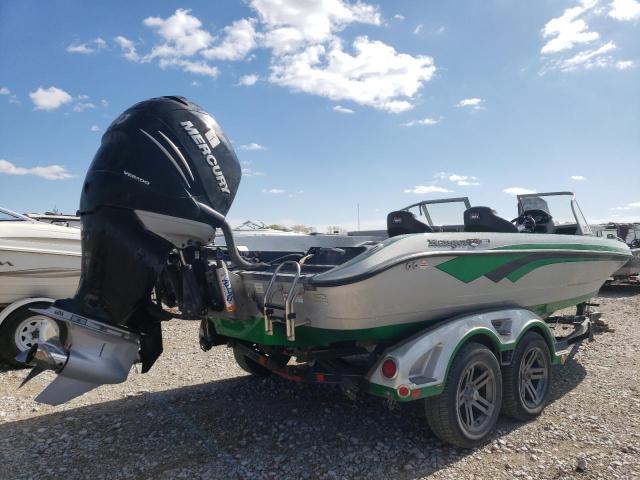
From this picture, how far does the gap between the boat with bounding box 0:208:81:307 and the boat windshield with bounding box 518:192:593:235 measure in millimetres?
5801

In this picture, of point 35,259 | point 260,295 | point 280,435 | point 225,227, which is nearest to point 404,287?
point 260,295

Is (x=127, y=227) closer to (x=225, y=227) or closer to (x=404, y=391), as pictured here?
(x=225, y=227)

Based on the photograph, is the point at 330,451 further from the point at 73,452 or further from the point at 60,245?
the point at 60,245

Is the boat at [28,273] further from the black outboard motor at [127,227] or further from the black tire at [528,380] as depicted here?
the black tire at [528,380]

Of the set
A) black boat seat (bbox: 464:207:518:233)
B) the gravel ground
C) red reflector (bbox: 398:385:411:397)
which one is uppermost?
black boat seat (bbox: 464:207:518:233)

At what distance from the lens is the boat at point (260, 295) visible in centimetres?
315

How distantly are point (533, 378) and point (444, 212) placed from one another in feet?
7.38

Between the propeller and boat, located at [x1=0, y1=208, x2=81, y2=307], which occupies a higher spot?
boat, located at [x1=0, y1=208, x2=81, y2=307]

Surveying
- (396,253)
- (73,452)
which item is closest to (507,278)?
(396,253)

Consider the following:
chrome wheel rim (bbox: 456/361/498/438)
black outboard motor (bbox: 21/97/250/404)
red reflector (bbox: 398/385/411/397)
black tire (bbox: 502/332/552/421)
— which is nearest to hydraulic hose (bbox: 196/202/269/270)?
black outboard motor (bbox: 21/97/250/404)

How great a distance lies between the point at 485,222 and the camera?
15.9ft

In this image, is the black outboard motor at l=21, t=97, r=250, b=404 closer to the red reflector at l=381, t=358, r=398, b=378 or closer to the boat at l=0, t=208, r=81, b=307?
the red reflector at l=381, t=358, r=398, b=378

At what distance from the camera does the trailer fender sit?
331 centimetres

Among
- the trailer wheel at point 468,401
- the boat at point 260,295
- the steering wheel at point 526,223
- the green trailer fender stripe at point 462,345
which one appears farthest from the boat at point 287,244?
the steering wheel at point 526,223
